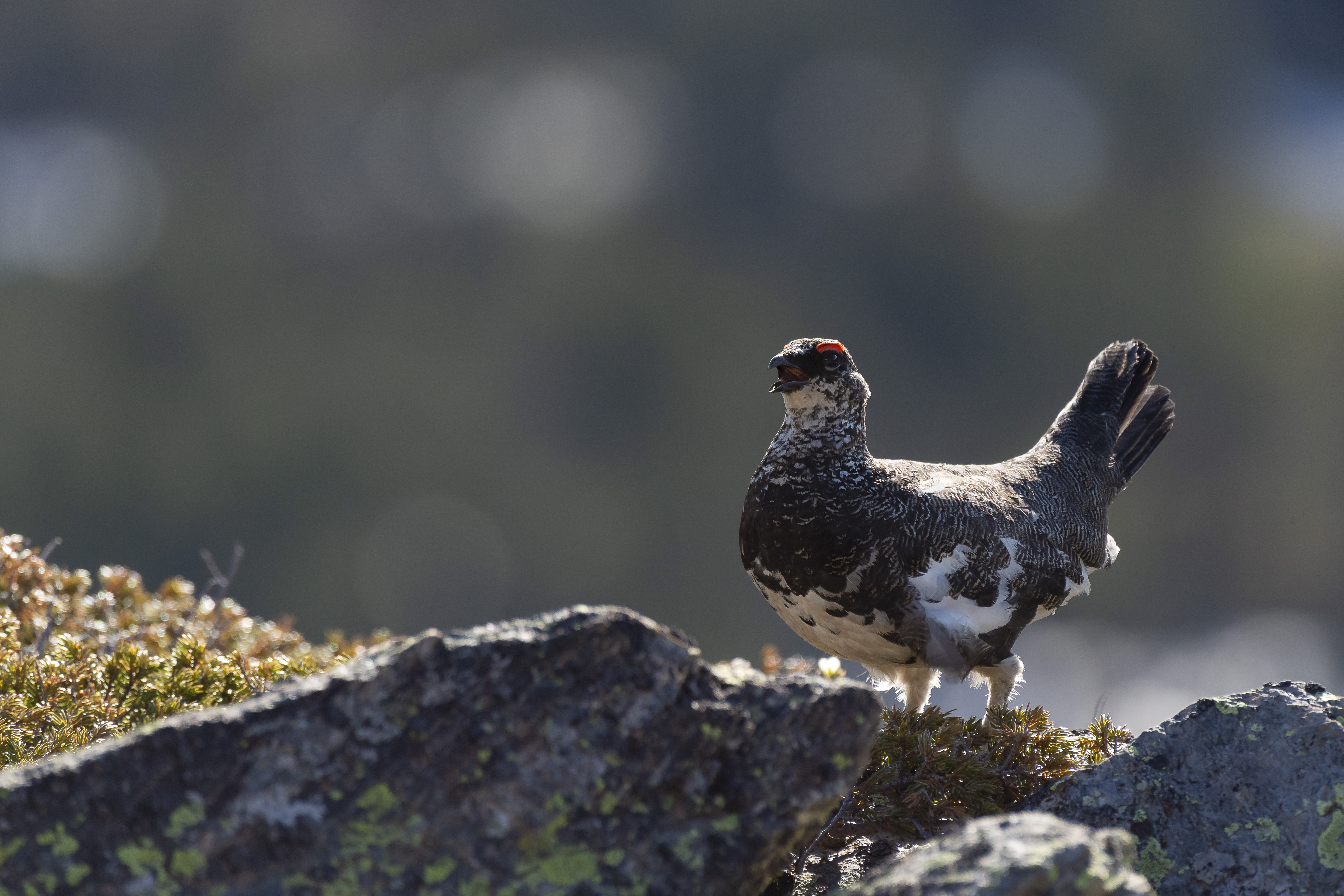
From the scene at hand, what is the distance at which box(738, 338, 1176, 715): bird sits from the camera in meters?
5.50

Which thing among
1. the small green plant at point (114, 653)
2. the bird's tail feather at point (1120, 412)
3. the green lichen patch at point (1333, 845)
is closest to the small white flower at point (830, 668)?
the small green plant at point (114, 653)

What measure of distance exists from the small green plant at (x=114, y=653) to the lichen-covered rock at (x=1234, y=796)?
313 centimetres

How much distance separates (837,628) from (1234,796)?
230cm

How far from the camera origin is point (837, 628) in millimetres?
5684

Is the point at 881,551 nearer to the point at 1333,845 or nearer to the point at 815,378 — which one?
the point at 815,378

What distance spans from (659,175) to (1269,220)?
60.5m

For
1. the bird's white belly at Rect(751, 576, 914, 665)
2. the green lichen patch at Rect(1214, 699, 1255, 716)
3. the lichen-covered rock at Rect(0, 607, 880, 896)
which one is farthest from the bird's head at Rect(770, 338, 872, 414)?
the lichen-covered rock at Rect(0, 607, 880, 896)

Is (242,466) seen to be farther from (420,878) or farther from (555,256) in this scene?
(420,878)

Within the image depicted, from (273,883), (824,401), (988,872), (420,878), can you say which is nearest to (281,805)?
(273,883)

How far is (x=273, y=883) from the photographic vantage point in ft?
8.66

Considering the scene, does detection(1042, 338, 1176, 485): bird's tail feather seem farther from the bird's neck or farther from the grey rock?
the grey rock

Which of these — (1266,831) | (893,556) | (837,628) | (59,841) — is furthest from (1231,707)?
(59,841)

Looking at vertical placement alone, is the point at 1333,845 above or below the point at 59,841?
above

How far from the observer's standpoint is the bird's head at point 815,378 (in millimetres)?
5781
